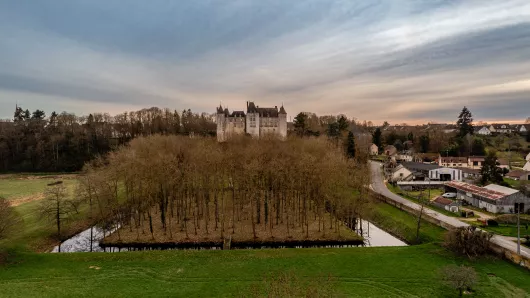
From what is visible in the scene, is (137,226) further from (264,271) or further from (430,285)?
(430,285)

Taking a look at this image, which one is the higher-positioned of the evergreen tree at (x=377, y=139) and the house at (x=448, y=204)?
the evergreen tree at (x=377, y=139)

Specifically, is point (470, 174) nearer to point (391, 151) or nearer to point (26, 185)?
point (391, 151)

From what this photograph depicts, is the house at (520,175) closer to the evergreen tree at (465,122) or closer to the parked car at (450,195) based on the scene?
the parked car at (450,195)

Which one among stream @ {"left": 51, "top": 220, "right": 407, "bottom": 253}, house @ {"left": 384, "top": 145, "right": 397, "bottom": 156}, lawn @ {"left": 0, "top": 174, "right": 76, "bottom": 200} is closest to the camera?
stream @ {"left": 51, "top": 220, "right": 407, "bottom": 253}

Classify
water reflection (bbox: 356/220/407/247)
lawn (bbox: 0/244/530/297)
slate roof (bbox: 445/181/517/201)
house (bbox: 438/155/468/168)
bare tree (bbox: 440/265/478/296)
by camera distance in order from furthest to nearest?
1. house (bbox: 438/155/468/168)
2. slate roof (bbox: 445/181/517/201)
3. water reflection (bbox: 356/220/407/247)
4. lawn (bbox: 0/244/530/297)
5. bare tree (bbox: 440/265/478/296)

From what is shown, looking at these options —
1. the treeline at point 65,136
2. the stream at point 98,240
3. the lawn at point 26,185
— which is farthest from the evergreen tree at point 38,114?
the stream at point 98,240

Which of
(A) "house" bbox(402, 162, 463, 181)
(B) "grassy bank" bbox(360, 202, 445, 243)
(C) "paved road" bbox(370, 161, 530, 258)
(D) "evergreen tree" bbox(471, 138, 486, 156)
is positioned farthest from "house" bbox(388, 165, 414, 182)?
(D) "evergreen tree" bbox(471, 138, 486, 156)

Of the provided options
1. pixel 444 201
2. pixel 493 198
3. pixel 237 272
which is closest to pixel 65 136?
pixel 237 272

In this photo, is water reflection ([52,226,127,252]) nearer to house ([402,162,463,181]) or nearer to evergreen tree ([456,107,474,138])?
house ([402,162,463,181])
